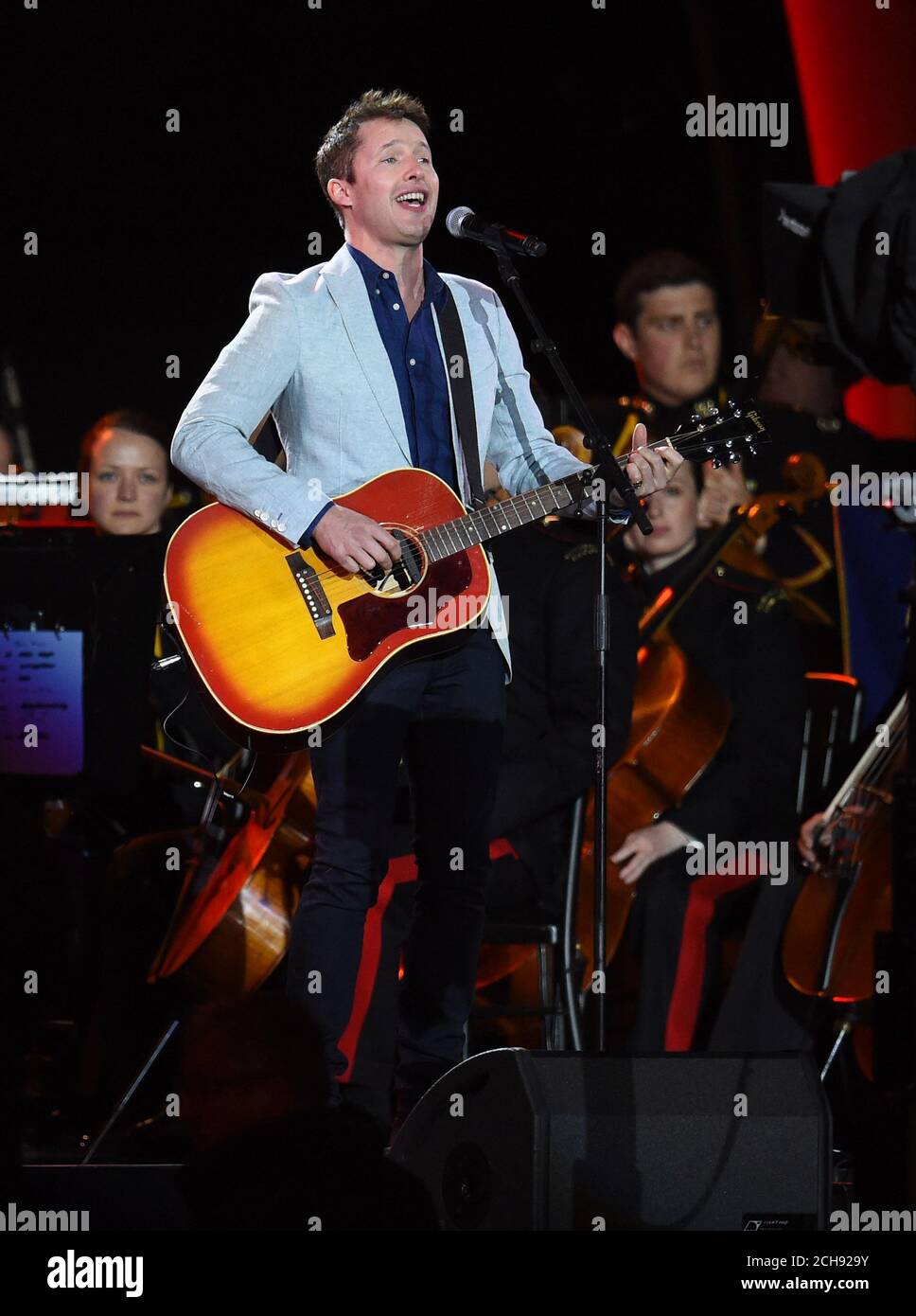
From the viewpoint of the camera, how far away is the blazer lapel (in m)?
3.15

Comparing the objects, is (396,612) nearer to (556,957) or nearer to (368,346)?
(368,346)

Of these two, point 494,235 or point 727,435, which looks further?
point 727,435

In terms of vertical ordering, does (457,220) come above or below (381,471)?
above

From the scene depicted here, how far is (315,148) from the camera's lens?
5223 millimetres

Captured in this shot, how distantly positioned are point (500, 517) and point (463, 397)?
293mm

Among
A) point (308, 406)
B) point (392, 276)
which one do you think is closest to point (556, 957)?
point (308, 406)

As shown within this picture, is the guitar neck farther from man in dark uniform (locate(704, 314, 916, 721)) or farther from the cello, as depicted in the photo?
man in dark uniform (locate(704, 314, 916, 721))

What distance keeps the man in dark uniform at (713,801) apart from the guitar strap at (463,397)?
4.83ft

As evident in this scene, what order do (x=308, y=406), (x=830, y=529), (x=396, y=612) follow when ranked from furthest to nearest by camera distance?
(x=830, y=529) < (x=308, y=406) < (x=396, y=612)

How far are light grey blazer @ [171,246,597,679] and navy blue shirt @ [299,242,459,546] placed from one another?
0.02 meters

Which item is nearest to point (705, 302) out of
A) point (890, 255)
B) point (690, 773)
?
point (690, 773)

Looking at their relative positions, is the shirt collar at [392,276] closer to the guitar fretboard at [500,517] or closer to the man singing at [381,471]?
the man singing at [381,471]
